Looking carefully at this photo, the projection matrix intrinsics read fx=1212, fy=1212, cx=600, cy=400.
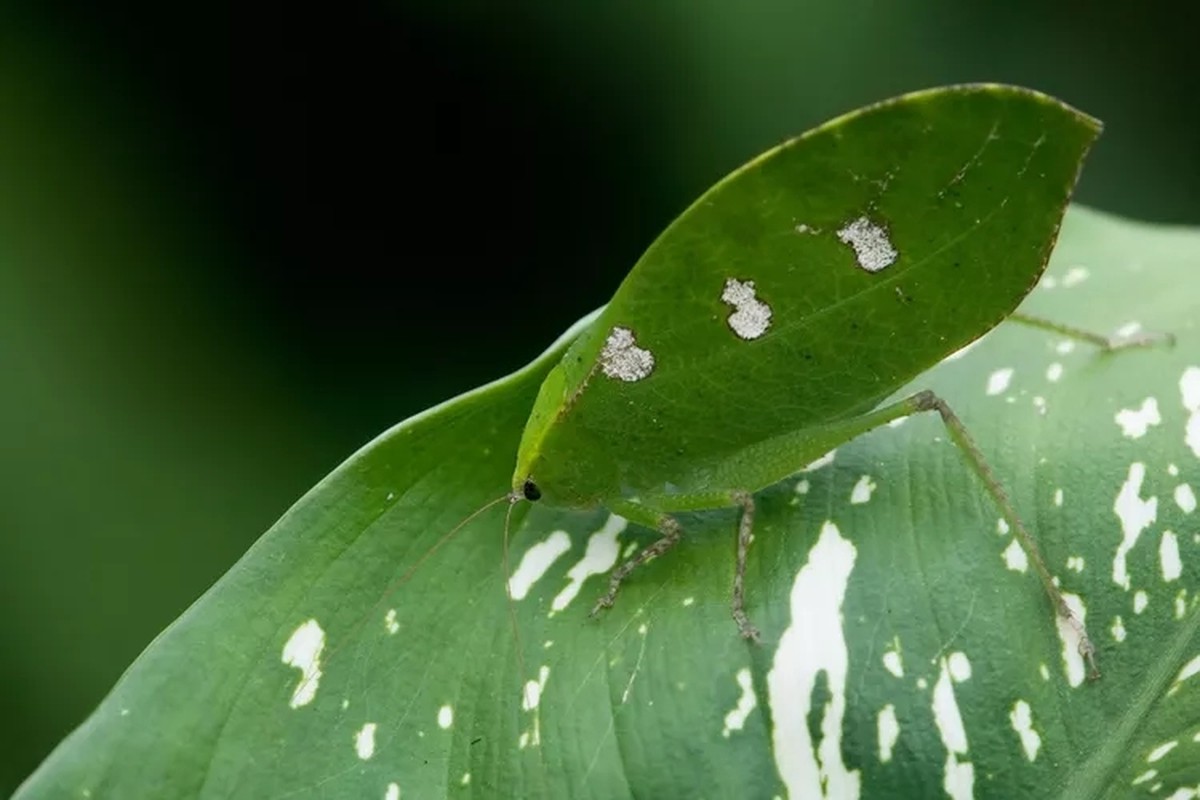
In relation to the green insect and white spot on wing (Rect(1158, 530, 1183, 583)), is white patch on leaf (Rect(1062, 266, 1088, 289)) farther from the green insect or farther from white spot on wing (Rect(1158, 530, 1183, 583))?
white spot on wing (Rect(1158, 530, 1183, 583))

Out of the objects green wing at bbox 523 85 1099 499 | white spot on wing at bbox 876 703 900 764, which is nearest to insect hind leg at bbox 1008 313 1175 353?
green wing at bbox 523 85 1099 499

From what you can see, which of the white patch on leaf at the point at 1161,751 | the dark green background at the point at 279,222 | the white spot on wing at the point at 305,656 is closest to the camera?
the white patch on leaf at the point at 1161,751

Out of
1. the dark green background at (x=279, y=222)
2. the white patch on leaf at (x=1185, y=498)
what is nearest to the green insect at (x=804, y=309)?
the white patch on leaf at (x=1185, y=498)

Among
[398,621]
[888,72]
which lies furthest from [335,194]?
[398,621]

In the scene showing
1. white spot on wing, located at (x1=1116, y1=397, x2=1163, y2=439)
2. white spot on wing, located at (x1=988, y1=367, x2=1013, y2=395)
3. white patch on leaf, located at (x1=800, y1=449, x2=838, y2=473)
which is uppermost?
white spot on wing, located at (x1=988, y1=367, x2=1013, y2=395)

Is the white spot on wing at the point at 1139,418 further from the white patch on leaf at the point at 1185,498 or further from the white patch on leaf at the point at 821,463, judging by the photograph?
the white patch on leaf at the point at 821,463

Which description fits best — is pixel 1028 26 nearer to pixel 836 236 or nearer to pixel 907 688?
pixel 836 236

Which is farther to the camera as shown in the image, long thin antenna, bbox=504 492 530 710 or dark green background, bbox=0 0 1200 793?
dark green background, bbox=0 0 1200 793
